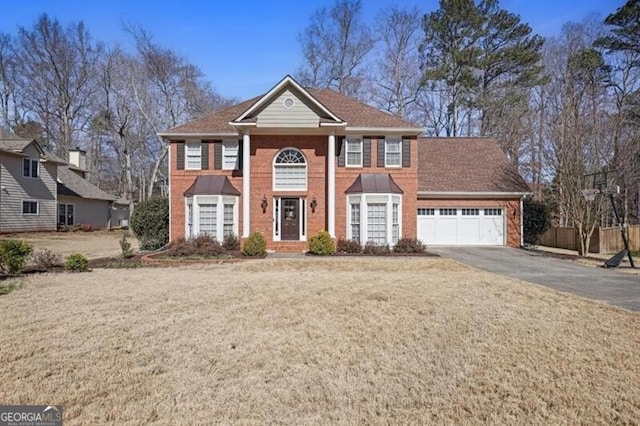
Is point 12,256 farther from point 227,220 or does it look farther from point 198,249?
point 227,220

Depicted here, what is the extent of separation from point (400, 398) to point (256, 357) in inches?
75.7

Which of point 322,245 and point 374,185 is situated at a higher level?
point 374,185

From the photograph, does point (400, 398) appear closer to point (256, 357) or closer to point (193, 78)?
point (256, 357)

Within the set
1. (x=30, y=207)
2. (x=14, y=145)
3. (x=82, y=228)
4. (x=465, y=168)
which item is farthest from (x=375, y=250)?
(x=82, y=228)

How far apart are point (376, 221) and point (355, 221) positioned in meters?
0.95

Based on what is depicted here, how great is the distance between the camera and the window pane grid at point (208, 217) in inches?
720

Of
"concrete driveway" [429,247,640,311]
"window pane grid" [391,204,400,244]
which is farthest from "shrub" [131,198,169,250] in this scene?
"concrete driveway" [429,247,640,311]

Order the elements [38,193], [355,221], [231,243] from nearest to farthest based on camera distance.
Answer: [231,243], [355,221], [38,193]

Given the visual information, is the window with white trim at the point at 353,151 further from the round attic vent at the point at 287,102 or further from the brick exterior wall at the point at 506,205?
the brick exterior wall at the point at 506,205

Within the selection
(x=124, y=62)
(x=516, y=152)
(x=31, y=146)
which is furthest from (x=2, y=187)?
(x=516, y=152)

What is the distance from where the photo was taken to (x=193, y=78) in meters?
37.8

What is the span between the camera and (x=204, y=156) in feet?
63.1

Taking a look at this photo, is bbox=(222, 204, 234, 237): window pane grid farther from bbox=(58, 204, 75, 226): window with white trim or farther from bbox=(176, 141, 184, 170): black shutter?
bbox=(58, 204, 75, 226): window with white trim

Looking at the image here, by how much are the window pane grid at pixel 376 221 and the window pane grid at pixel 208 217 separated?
688 centimetres
